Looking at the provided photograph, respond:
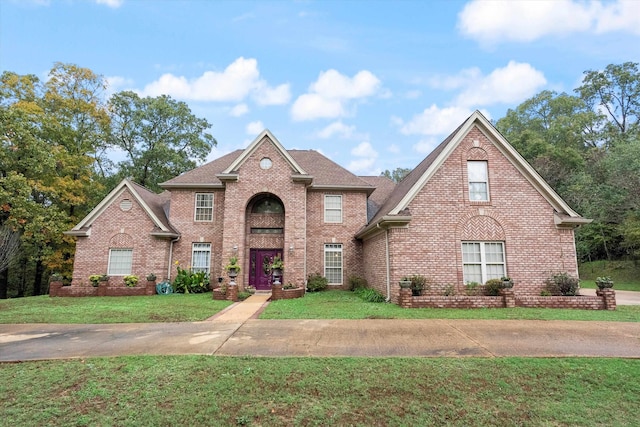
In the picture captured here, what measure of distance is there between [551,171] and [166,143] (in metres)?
38.8

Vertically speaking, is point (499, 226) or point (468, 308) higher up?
point (499, 226)

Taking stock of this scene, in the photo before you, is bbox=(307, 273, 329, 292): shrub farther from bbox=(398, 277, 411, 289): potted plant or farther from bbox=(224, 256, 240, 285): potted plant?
bbox=(398, 277, 411, 289): potted plant

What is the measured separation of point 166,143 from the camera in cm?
3041

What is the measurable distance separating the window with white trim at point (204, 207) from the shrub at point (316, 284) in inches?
258

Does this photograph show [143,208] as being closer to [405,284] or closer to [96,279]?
[96,279]

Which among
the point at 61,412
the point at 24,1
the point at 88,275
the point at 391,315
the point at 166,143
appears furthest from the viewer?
the point at 166,143

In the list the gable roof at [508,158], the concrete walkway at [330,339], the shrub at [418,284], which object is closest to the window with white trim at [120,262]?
the concrete walkway at [330,339]

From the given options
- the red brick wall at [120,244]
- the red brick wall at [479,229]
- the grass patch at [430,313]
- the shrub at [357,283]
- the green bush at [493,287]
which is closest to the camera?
the grass patch at [430,313]

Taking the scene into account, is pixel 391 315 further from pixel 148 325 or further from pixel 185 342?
pixel 148 325

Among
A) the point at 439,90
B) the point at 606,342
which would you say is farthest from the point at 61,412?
the point at 439,90

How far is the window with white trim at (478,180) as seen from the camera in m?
12.6

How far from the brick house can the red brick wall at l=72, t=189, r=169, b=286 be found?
0.17 ft

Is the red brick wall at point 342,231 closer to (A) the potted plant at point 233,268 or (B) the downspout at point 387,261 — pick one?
(A) the potted plant at point 233,268

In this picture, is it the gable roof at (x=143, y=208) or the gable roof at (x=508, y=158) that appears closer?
the gable roof at (x=508, y=158)
